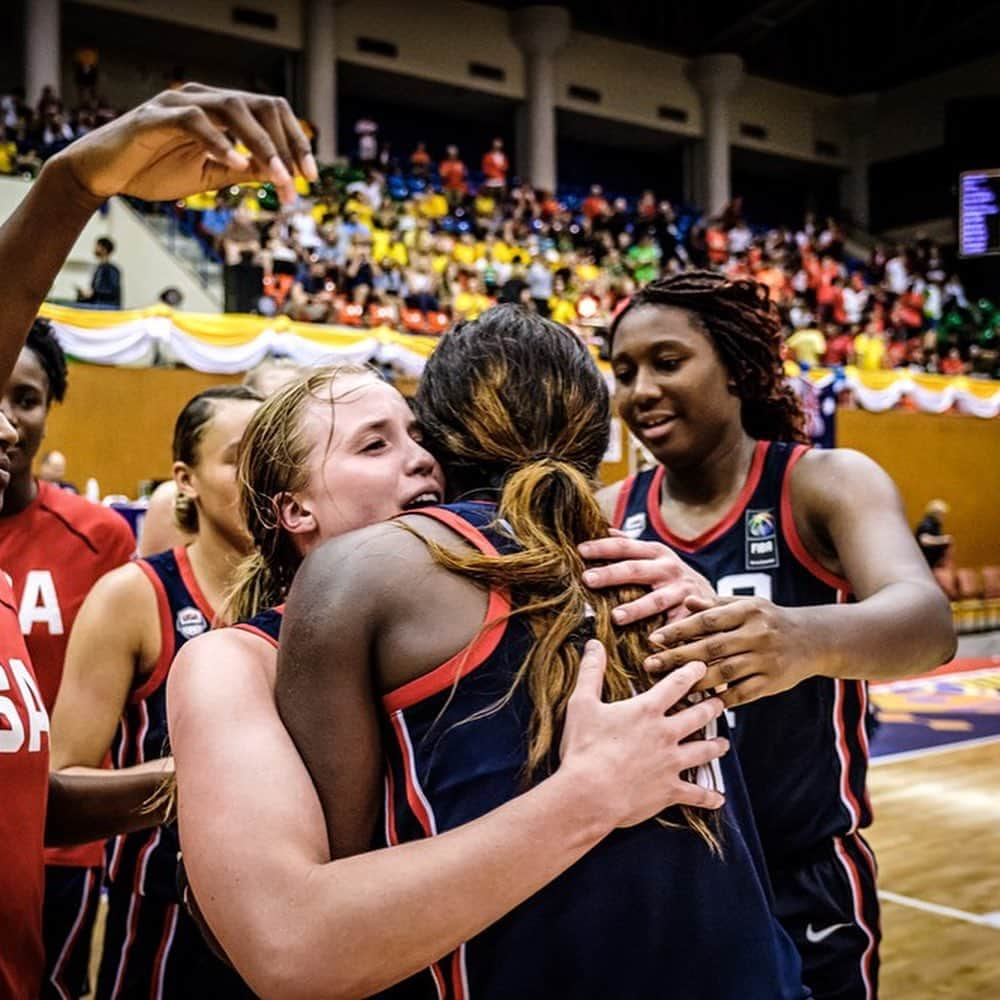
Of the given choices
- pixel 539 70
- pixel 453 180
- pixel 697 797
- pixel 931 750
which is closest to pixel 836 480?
pixel 697 797

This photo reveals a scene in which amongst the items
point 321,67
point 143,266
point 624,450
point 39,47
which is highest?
point 321,67

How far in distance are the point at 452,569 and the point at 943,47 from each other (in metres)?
26.5

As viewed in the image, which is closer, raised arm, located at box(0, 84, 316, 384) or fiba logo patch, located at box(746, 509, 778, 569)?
raised arm, located at box(0, 84, 316, 384)

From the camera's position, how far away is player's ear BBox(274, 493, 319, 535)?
4.23ft

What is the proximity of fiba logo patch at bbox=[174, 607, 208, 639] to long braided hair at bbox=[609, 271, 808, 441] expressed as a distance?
1017 mm

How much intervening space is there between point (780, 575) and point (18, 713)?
1277mm

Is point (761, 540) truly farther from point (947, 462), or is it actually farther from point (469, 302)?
point (947, 462)

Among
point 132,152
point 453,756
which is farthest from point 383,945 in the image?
point 132,152

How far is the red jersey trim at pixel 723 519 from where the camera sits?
203 centimetres

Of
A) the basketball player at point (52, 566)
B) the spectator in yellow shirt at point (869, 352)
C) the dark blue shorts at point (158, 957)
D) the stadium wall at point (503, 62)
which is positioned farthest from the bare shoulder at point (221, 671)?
the stadium wall at point (503, 62)

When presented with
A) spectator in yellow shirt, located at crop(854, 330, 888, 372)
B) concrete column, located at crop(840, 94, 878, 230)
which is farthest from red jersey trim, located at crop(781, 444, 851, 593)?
concrete column, located at crop(840, 94, 878, 230)

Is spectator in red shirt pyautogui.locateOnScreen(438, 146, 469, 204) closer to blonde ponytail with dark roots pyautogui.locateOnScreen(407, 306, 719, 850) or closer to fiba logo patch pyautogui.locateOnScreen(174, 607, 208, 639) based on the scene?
fiba logo patch pyautogui.locateOnScreen(174, 607, 208, 639)

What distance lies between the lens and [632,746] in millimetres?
1023

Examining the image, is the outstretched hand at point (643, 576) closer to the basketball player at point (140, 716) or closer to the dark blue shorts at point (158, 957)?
the basketball player at point (140, 716)
